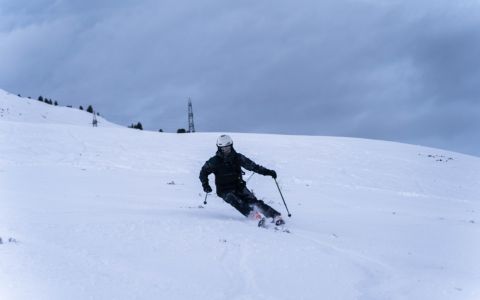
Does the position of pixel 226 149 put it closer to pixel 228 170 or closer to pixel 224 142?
pixel 224 142

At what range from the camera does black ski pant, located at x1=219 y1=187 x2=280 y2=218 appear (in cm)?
1110

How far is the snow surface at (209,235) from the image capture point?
5.97m

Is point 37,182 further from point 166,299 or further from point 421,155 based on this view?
point 421,155

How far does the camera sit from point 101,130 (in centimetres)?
3180

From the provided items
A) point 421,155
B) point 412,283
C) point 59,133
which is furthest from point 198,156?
point 412,283

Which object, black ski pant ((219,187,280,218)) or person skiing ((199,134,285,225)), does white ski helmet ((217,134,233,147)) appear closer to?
person skiing ((199,134,285,225))

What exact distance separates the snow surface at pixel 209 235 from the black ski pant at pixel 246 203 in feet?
1.15

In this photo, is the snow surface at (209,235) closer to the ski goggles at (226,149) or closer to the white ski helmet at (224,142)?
the ski goggles at (226,149)

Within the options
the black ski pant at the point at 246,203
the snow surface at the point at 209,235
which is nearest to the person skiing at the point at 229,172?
the black ski pant at the point at 246,203

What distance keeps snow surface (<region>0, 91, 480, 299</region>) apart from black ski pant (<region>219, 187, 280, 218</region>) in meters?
0.35

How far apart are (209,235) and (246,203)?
116 inches

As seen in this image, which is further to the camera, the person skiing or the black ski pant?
the person skiing

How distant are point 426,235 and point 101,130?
2479cm

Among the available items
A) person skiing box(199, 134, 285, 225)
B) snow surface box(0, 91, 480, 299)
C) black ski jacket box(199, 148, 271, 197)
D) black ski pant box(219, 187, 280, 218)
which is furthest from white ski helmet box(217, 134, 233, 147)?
snow surface box(0, 91, 480, 299)
